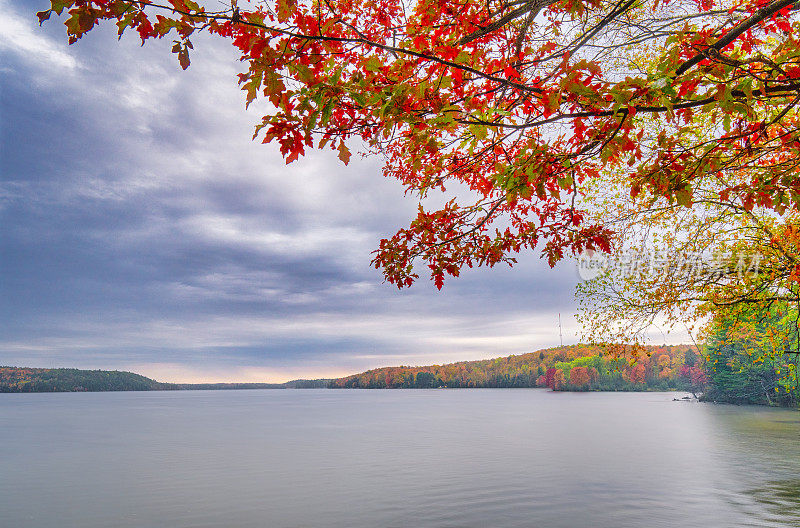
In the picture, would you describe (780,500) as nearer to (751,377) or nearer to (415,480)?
(415,480)

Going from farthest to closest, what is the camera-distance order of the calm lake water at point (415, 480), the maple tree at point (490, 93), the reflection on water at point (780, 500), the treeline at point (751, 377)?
the treeline at point (751, 377), the calm lake water at point (415, 480), the reflection on water at point (780, 500), the maple tree at point (490, 93)

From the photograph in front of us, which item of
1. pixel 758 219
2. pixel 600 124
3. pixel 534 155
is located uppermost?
A: pixel 758 219

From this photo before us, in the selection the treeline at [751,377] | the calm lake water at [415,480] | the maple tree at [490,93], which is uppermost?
the maple tree at [490,93]

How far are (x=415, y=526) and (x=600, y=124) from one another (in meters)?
17.2

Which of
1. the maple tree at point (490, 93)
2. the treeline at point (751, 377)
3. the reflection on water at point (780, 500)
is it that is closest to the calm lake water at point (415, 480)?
the reflection on water at point (780, 500)

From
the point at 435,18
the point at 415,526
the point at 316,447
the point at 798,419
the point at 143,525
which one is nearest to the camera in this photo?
the point at 435,18

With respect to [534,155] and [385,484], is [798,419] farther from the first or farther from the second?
[534,155]

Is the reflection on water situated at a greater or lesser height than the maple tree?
lesser

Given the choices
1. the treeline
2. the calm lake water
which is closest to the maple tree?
the calm lake water

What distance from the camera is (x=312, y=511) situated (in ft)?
69.6

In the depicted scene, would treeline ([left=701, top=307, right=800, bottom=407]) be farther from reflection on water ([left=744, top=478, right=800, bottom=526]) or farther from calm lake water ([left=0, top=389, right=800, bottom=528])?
reflection on water ([left=744, top=478, right=800, bottom=526])

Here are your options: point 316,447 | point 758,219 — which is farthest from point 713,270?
→ point 316,447

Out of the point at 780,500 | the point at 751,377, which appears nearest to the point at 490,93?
the point at 780,500

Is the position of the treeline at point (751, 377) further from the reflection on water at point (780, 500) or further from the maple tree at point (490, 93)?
the maple tree at point (490, 93)
